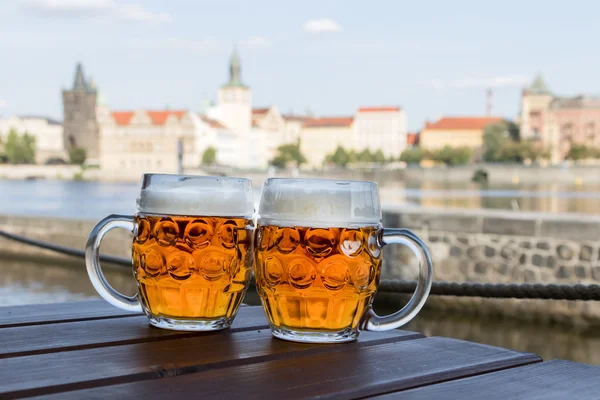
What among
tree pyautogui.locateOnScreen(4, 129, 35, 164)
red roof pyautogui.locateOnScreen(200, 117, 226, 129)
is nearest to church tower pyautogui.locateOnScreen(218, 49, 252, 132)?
red roof pyautogui.locateOnScreen(200, 117, 226, 129)

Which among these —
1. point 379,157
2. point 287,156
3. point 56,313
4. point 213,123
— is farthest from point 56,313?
point 379,157

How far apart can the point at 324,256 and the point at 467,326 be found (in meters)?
6.78

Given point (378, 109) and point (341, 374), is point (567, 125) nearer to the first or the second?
point (378, 109)

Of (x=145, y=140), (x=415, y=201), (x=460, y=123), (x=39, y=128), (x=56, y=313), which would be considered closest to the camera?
(x=56, y=313)

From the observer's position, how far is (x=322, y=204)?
0.87 meters

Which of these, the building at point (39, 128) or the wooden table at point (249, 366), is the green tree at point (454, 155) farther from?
the wooden table at point (249, 366)

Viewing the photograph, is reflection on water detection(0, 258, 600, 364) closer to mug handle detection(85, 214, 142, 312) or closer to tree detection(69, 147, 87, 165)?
mug handle detection(85, 214, 142, 312)

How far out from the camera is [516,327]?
7.25m

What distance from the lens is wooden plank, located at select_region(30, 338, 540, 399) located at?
66 cm

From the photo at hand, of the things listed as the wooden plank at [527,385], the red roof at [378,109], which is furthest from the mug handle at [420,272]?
the red roof at [378,109]

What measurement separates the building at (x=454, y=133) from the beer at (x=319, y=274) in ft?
335

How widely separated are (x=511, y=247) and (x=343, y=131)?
98312 millimetres

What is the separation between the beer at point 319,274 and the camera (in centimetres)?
86

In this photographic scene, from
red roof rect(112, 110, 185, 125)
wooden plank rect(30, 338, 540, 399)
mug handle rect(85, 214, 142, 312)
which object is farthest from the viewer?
red roof rect(112, 110, 185, 125)
